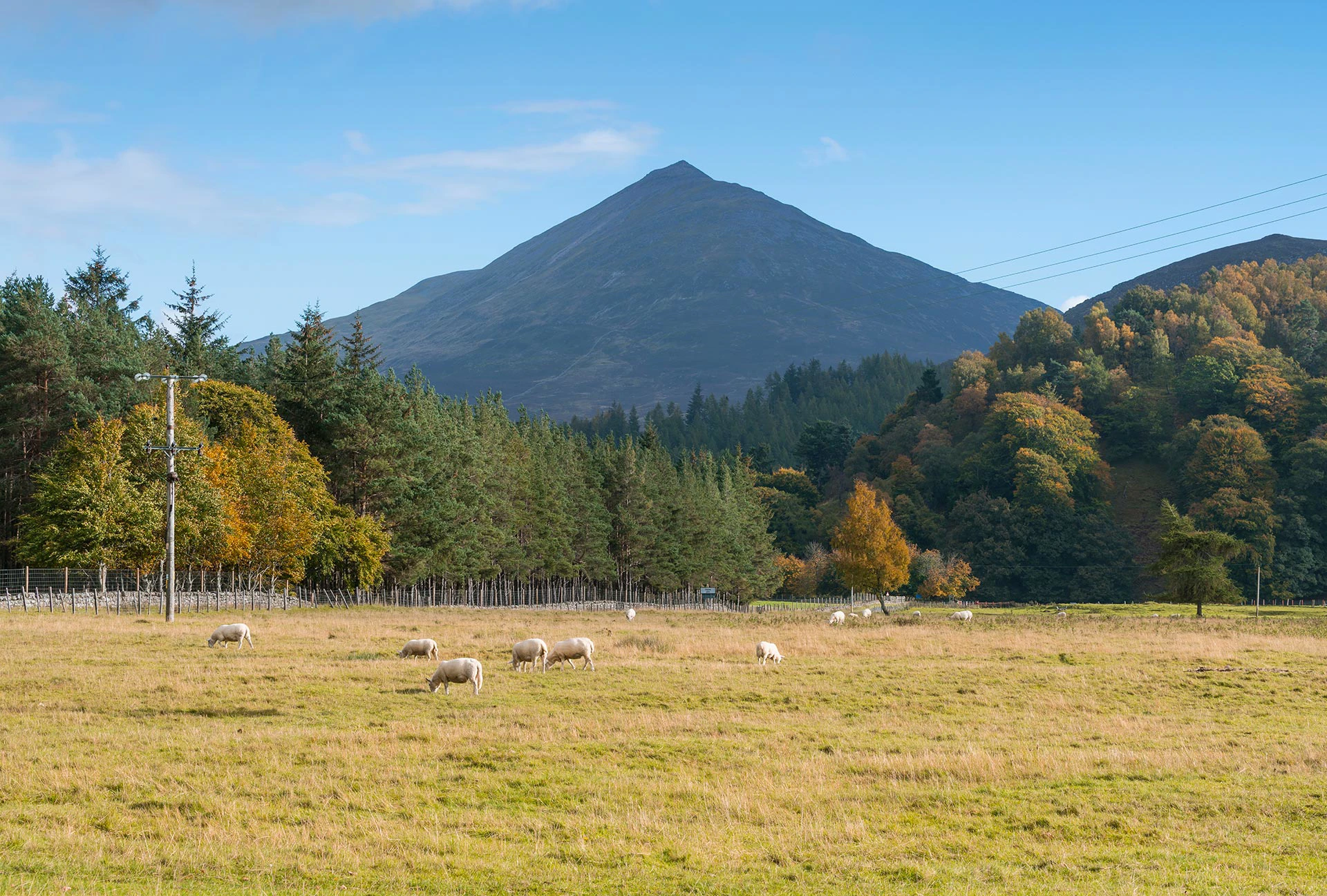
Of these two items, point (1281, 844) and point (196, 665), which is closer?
point (1281, 844)

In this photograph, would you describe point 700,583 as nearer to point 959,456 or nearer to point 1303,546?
point 959,456

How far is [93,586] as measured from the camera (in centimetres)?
6028

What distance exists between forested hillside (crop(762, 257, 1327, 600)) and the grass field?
356ft

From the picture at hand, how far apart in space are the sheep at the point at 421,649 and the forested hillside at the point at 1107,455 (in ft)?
366

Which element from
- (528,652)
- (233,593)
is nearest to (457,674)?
(528,652)

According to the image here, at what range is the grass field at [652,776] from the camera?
13805 millimetres

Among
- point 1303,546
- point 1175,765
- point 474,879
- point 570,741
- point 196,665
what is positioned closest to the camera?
point 474,879

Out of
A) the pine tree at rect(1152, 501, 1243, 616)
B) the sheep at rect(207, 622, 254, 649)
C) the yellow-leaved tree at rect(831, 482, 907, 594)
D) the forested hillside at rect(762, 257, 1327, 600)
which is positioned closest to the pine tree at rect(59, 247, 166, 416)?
the sheep at rect(207, 622, 254, 649)

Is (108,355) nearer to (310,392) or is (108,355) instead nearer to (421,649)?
(310,392)

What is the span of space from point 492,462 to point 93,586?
39.3 meters

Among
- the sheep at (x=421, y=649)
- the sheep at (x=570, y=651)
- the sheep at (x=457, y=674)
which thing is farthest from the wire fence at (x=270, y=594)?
the sheep at (x=457, y=674)

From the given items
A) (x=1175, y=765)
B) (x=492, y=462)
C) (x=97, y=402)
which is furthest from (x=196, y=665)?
(x=492, y=462)

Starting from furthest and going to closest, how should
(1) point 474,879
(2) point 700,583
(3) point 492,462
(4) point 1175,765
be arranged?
(2) point 700,583 → (3) point 492,462 → (4) point 1175,765 → (1) point 474,879

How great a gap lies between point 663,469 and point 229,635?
8485 cm
